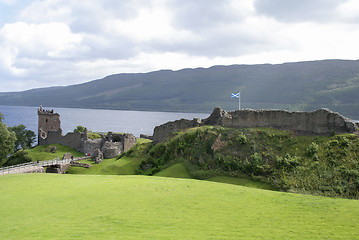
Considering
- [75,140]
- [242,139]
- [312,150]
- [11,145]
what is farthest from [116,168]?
[75,140]

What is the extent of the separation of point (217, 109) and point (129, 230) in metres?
26.3

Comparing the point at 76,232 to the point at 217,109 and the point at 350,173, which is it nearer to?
the point at 350,173

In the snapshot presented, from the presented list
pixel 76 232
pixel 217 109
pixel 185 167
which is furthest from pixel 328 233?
pixel 217 109

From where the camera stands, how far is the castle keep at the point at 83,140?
51.0 metres

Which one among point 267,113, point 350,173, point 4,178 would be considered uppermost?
point 267,113

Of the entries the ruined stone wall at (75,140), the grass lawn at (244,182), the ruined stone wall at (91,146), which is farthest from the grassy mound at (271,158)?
the ruined stone wall at (75,140)

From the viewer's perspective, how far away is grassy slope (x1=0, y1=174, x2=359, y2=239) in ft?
41.7

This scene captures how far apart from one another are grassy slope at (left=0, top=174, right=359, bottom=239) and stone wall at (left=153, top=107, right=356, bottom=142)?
12.8 m

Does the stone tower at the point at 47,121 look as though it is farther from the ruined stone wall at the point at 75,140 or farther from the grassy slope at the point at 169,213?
the grassy slope at the point at 169,213

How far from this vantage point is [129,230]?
13055 millimetres

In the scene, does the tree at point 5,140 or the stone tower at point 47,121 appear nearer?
the tree at point 5,140

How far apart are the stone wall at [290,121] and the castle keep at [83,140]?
18.7 metres

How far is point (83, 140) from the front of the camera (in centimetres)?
6069

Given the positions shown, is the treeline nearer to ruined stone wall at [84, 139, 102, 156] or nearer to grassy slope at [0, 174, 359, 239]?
ruined stone wall at [84, 139, 102, 156]
